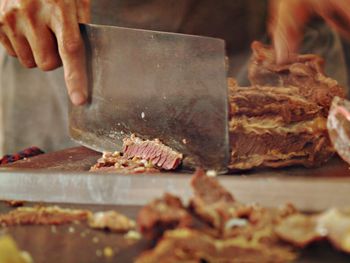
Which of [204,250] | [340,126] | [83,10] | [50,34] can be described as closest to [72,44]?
[50,34]

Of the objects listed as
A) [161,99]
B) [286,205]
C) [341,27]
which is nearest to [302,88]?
[341,27]

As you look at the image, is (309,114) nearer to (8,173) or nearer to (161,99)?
(161,99)

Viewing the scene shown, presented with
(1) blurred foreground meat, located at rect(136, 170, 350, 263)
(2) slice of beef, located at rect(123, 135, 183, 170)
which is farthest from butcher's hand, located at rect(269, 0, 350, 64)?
(1) blurred foreground meat, located at rect(136, 170, 350, 263)

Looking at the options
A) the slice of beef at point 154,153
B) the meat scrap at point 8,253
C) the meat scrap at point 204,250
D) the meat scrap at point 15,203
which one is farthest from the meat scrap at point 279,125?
the meat scrap at point 8,253

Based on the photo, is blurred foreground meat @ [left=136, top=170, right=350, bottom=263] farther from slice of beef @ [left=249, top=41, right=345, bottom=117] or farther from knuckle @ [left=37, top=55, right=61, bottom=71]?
knuckle @ [left=37, top=55, right=61, bottom=71]

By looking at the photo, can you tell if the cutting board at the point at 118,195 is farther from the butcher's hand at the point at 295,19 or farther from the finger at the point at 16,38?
the finger at the point at 16,38

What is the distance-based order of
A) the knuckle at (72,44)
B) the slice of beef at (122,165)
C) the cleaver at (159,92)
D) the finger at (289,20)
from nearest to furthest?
the cleaver at (159,92), the slice of beef at (122,165), the finger at (289,20), the knuckle at (72,44)
